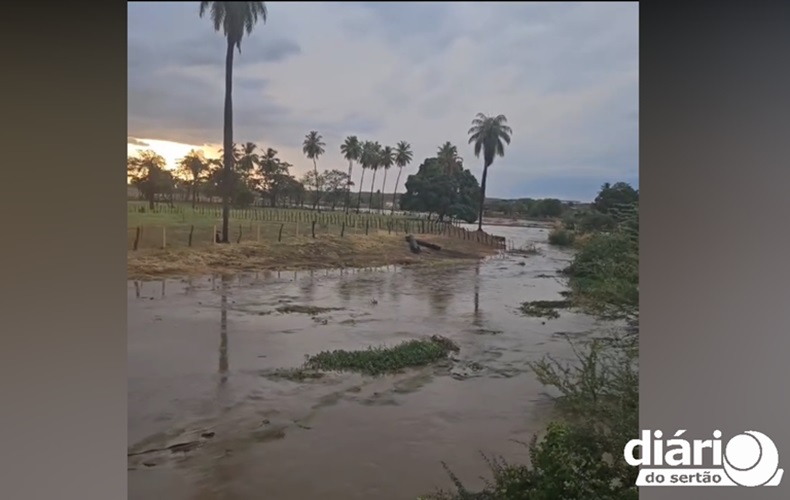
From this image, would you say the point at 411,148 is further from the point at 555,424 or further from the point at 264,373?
the point at 555,424

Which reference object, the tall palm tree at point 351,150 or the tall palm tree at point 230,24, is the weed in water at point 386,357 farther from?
the tall palm tree at point 230,24

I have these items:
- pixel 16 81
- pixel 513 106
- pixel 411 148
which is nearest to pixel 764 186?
pixel 513 106

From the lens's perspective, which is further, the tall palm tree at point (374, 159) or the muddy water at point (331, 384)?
the tall palm tree at point (374, 159)

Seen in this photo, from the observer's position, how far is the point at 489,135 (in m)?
2.17

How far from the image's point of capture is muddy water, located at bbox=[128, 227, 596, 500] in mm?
2021

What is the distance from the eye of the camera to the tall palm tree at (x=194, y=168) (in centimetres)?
215

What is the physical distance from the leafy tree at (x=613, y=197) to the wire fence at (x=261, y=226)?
0.40 meters


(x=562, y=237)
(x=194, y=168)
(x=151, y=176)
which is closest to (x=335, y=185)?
(x=194, y=168)

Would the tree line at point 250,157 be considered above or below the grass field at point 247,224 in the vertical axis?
above

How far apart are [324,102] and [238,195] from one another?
1.64ft

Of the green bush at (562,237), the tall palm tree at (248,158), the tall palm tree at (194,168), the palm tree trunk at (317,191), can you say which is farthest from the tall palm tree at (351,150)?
the green bush at (562,237)

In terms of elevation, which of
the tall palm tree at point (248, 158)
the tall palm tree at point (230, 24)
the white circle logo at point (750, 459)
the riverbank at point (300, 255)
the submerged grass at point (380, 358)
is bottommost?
the white circle logo at point (750, 459)

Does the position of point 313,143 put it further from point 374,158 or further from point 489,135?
point 489,135

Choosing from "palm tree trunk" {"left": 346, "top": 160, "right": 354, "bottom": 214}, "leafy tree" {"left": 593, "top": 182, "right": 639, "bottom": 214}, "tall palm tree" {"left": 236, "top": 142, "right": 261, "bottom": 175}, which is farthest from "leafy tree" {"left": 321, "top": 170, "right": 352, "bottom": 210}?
"leafy tree" {"left": 593, "top": 182, "right": 639, "bottom": 214}
